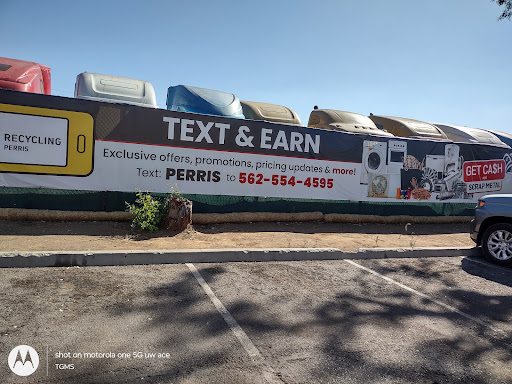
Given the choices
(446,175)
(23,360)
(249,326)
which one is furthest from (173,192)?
(446,175)

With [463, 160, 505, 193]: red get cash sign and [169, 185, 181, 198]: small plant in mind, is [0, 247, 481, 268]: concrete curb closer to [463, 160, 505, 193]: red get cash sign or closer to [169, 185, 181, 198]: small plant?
[169, 185, 181, 198]: small plant

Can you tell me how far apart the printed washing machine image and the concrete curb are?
2974 mm

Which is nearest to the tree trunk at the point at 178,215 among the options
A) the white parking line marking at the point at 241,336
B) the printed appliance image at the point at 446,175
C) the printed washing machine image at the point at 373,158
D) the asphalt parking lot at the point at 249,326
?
the asphalt parking lot at the point at 249,326

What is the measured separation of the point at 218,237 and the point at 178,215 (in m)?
0.88

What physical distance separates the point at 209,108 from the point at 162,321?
6395 mm

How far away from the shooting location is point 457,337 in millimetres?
4012

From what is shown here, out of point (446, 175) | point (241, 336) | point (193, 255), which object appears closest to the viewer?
point (241, 336)

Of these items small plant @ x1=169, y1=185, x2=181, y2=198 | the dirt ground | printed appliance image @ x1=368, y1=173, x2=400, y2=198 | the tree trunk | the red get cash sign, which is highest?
the red get cash sign

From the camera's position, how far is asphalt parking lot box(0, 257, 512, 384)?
312cm

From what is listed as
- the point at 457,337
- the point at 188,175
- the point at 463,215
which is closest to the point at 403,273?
the point at 457,337

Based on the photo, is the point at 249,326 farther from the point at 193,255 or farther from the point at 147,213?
the point at 147,213

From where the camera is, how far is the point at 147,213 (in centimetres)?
732

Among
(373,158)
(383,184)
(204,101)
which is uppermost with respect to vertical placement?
(204,101)

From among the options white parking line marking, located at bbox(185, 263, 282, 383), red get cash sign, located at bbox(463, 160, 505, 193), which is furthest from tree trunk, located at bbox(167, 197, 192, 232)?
red get cash sign, located at bbox(463, 160, 505, 193)
